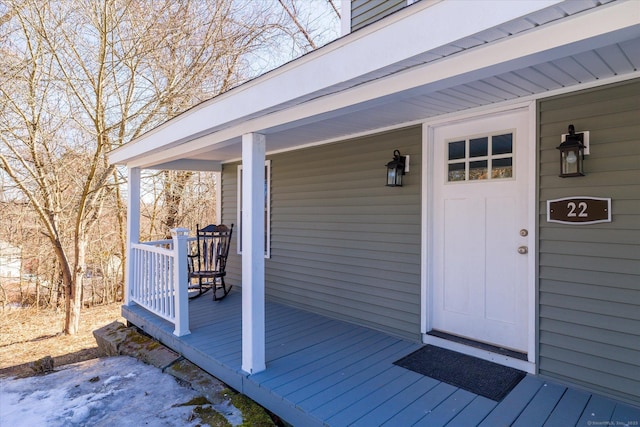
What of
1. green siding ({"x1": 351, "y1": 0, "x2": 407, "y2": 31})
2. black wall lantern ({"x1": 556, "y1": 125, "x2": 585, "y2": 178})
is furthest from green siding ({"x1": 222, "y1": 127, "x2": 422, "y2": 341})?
green siding ({"x1": 351, "y1": 0, "x2": 407, "y2": 31})

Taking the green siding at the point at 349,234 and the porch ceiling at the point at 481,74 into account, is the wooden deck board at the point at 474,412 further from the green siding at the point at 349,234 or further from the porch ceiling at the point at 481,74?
the porch ceiling at the point at 481,74

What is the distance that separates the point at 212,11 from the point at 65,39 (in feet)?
10.5

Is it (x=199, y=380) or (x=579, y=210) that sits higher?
(x=579, y=210)

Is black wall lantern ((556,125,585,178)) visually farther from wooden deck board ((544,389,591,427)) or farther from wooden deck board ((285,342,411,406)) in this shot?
wooden deck board ((285,342,411,406))

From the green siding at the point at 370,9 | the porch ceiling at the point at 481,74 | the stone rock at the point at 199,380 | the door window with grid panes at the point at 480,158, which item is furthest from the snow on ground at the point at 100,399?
the green siding at the point at 370,9

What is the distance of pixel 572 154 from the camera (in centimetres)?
242

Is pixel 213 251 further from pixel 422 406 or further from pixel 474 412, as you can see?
pixel 474 412

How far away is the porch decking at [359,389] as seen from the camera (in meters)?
2.22

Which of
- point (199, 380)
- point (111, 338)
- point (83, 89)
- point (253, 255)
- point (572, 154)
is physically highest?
point (83, 89)

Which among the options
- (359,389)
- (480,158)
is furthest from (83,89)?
(359,389)

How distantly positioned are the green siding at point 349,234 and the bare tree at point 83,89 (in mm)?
4400

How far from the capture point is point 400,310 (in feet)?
11.6

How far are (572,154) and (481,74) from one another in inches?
47.7

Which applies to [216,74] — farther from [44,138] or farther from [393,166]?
[393,166]
